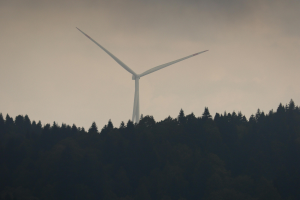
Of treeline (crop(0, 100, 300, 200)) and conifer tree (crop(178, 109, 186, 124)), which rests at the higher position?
conifer tree (crop(178, 109, 186, 124))

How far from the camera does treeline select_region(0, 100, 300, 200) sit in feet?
354

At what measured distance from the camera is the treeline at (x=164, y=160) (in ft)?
354

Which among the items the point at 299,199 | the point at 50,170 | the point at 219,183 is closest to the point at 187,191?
the point at 219,183

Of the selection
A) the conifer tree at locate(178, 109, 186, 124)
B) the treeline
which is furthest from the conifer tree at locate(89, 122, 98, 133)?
the conifer tree at locate(178, 109, 186, 124)

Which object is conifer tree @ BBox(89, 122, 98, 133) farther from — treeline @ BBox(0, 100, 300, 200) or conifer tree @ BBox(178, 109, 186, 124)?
conifer tree @ BBox(178, 109, 186, 124)

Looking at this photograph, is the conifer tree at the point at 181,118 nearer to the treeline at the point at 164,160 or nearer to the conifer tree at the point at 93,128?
the treeline at the point at 164,160

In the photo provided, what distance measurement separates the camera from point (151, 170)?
11950 cm

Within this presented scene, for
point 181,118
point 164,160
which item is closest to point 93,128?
point 181,118

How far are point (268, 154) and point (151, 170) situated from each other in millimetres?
28019

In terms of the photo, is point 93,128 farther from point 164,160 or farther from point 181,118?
point 164,160

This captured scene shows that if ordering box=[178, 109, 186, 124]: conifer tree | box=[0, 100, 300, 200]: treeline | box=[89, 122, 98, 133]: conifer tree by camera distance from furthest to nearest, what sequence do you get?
1. box=[89, 122, 98, 133]: conifer tree
2. box=[178, 109, 186, 124]: conifer tree
3. box=[0, 100, 300, 200]: treeline

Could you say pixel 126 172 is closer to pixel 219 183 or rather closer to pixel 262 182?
pixel 219 183

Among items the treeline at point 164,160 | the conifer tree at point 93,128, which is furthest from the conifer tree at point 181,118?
the conifer tree at point 93,128

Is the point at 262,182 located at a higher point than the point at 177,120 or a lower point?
lower
